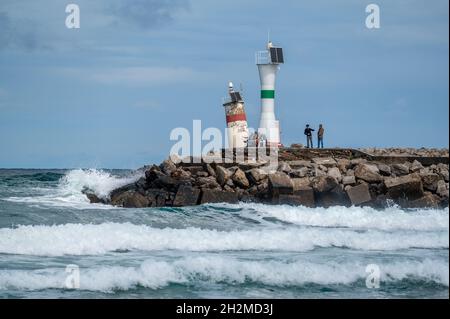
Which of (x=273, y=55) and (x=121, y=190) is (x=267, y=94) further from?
(x=121, y=190)

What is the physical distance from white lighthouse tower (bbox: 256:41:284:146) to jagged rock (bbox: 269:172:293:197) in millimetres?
4946

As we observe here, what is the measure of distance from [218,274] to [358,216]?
6.06m

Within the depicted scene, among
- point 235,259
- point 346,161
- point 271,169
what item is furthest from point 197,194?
point 235,259

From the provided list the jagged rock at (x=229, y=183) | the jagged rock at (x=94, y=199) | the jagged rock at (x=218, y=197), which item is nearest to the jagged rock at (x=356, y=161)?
the jagged rock at (x=229, y=183)

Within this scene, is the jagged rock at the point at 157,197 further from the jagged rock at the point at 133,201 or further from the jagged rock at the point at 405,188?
the jagged rock at the point at 405,188

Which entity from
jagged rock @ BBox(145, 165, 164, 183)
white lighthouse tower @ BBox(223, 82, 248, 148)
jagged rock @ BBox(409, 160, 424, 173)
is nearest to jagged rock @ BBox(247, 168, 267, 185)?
jagged rock @ BBox(145, 165, 164, 183)

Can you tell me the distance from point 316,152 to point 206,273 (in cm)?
1094

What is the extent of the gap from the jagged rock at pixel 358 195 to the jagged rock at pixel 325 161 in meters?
2.09

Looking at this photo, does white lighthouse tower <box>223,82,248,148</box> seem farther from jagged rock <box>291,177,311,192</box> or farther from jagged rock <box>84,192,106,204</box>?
jagged rock <box>291,177,311,192</box>

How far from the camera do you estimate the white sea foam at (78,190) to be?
19.3m

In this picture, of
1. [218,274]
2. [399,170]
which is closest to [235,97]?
[399,170]

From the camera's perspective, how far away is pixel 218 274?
34.7 feet
